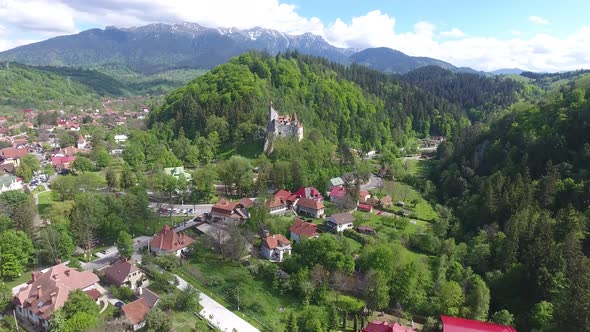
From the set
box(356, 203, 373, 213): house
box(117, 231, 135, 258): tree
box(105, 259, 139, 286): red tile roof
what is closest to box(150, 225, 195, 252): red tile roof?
box(117, 231, 135, 258): tree

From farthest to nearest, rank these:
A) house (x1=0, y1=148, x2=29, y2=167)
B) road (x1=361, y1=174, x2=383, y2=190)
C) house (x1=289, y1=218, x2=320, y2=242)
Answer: house (x1=0, y1=148, x2=29, y2=167), road (x1=361, y1=174, x2=383, y2=190), house (x1=289, y1=218, x2=320, y2=242)

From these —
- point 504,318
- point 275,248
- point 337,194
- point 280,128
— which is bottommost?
point 275,248

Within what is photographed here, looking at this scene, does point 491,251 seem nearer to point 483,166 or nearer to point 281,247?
point 281,247

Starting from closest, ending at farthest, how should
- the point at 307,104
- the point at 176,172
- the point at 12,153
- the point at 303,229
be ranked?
the point at 303,229 → the point at 176,172 → the point at 12,153 → the point at 307,104

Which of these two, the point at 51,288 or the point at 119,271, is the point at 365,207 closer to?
the point at 119,271

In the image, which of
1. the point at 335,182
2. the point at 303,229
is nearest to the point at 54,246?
the point at 303,229

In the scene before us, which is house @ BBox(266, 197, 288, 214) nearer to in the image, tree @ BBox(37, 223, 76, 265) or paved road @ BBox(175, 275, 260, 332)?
paved road @ BBox(175, 275, 260, 332)

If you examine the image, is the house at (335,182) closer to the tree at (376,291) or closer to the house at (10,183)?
the tree at (376,291)
